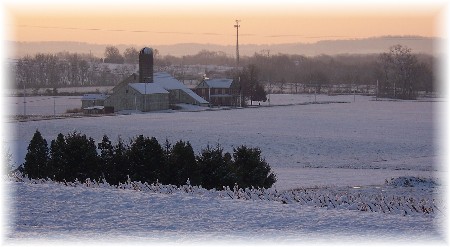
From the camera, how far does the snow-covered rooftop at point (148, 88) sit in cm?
8765

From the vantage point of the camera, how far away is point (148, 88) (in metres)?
89.5

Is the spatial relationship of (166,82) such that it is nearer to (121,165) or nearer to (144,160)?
(121,165)

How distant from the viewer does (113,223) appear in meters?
11.6

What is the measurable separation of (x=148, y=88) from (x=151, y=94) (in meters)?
1.89

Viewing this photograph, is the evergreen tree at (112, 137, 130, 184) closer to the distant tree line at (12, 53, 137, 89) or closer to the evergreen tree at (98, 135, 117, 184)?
the evergreen tree at (98, 135, 117, 184)

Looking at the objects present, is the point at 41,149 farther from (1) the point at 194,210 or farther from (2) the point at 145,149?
(1) the point at 194,210

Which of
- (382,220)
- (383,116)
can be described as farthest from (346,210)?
(383,116)

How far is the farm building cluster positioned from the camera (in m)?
87.2

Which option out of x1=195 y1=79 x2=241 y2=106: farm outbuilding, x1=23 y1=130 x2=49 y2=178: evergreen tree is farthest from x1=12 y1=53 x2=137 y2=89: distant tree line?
x1=23 y1=130 x2=49 y2=178: evergreen tree

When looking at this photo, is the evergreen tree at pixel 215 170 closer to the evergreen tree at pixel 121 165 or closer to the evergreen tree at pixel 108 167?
the evergreen tree at pixel 121 165

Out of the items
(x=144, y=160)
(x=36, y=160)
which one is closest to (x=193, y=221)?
(x=144, y=160)

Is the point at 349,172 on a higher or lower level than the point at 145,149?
lower

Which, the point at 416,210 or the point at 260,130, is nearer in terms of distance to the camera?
the point at 416,210

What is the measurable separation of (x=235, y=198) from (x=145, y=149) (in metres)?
8.92
